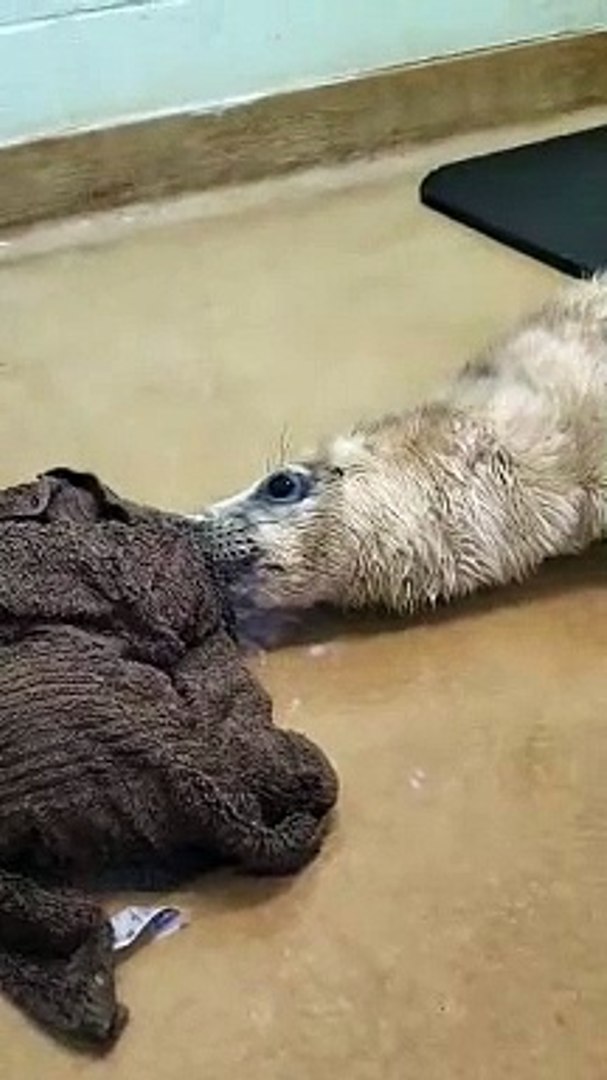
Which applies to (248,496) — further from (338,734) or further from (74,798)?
(74,798)

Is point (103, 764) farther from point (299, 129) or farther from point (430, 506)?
point (299, 129)

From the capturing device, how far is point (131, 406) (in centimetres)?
176

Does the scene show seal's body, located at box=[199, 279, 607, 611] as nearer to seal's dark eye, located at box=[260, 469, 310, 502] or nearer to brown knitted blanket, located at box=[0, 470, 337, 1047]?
seal's dark eye, located at box=[260, 469, 310, 502]

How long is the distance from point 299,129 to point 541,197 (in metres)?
0.30

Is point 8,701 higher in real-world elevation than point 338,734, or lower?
higher

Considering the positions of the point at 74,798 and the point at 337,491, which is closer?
the point at 74,798

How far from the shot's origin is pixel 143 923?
1.16m

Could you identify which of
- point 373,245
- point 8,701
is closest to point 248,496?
point 8,701

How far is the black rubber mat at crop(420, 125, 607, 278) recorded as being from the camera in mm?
2008

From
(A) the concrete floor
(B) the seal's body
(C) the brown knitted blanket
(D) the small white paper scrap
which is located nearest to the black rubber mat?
(A) the concrete floor

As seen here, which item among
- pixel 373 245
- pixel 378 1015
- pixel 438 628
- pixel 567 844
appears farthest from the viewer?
pixel 373 245

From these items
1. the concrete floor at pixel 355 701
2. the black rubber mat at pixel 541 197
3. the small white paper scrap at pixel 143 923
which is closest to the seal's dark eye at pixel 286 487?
the concrete floor at pixel 355 701

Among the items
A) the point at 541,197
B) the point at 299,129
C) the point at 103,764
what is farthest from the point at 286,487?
the point at 299,129

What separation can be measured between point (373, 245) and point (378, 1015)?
113 cm
